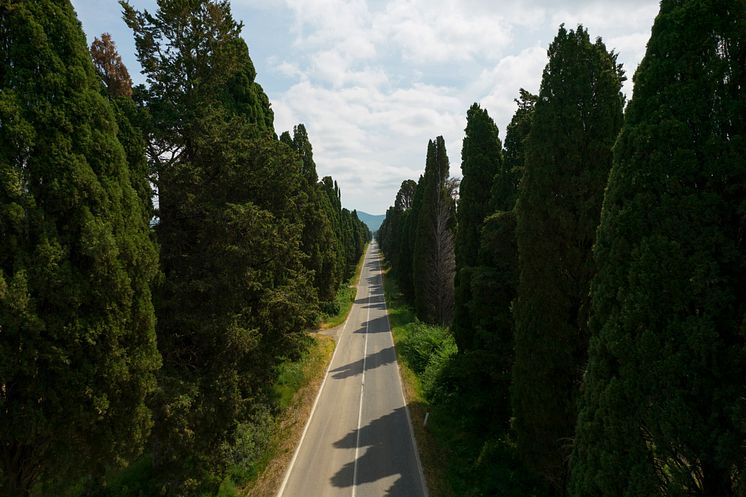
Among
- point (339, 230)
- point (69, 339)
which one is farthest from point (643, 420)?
point (339, 230)

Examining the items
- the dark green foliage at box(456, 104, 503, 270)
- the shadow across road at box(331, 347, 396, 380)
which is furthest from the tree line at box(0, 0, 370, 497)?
the shadow across road at box(331, 347, 396, 380)

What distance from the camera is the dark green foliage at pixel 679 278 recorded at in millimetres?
4449

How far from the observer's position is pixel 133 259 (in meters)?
6.86

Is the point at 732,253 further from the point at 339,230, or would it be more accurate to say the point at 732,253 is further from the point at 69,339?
the point at 339,230

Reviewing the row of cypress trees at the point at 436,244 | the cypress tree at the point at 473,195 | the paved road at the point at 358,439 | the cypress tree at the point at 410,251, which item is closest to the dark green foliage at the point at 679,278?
the paved road at the point at 358,439

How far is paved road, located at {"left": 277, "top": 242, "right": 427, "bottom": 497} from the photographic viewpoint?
472 inches

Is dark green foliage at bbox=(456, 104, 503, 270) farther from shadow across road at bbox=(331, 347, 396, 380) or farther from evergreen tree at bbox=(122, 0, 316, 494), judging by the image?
shadow across road at bbox=(331, 347, 396, 380)

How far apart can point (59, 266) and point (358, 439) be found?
1221 cm

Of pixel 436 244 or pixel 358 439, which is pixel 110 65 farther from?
pixel 436 244

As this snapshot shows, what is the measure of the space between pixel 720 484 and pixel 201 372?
1009 centimetres

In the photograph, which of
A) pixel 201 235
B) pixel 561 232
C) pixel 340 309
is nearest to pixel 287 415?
pixel 201 235

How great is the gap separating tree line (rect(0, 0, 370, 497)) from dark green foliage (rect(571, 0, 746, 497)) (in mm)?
7623

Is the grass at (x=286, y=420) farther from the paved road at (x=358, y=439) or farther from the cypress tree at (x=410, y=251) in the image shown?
the cypress tree at (x=410, y=251)

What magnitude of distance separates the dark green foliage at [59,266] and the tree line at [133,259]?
0.07 ft
